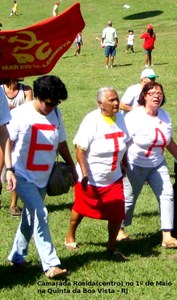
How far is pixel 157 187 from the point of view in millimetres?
7520

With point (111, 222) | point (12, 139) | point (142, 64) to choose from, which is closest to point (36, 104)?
point (12, 139)

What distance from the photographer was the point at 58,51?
7191 mm

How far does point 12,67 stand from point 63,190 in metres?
1.44

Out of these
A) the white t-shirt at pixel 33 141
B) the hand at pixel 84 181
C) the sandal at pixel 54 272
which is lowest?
the sandal at pixel 54 272

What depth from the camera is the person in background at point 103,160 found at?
22.0ft

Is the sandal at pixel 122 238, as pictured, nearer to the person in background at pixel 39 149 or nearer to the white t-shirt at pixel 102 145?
the white t-shirt at pixel 102 145

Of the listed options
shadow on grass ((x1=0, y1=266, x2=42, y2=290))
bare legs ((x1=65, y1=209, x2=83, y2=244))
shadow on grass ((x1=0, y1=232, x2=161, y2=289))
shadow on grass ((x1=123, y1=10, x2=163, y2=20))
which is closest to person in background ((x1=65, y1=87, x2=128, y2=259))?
bare legs ((x1=65, y1=209, x2=83, y2=244))

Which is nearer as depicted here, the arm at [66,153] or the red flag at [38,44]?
the arm at [66,153]

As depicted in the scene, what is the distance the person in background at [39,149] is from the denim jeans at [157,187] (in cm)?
147

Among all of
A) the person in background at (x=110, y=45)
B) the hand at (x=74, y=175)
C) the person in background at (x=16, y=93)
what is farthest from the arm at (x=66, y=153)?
the person in background at (x=110, y=45)

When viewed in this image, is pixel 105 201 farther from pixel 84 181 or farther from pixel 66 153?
pixel 66 153

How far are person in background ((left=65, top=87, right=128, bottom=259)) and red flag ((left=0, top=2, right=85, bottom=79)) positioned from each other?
0.73 m

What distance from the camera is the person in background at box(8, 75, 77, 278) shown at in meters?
6.19

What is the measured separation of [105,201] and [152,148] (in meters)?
0.93
